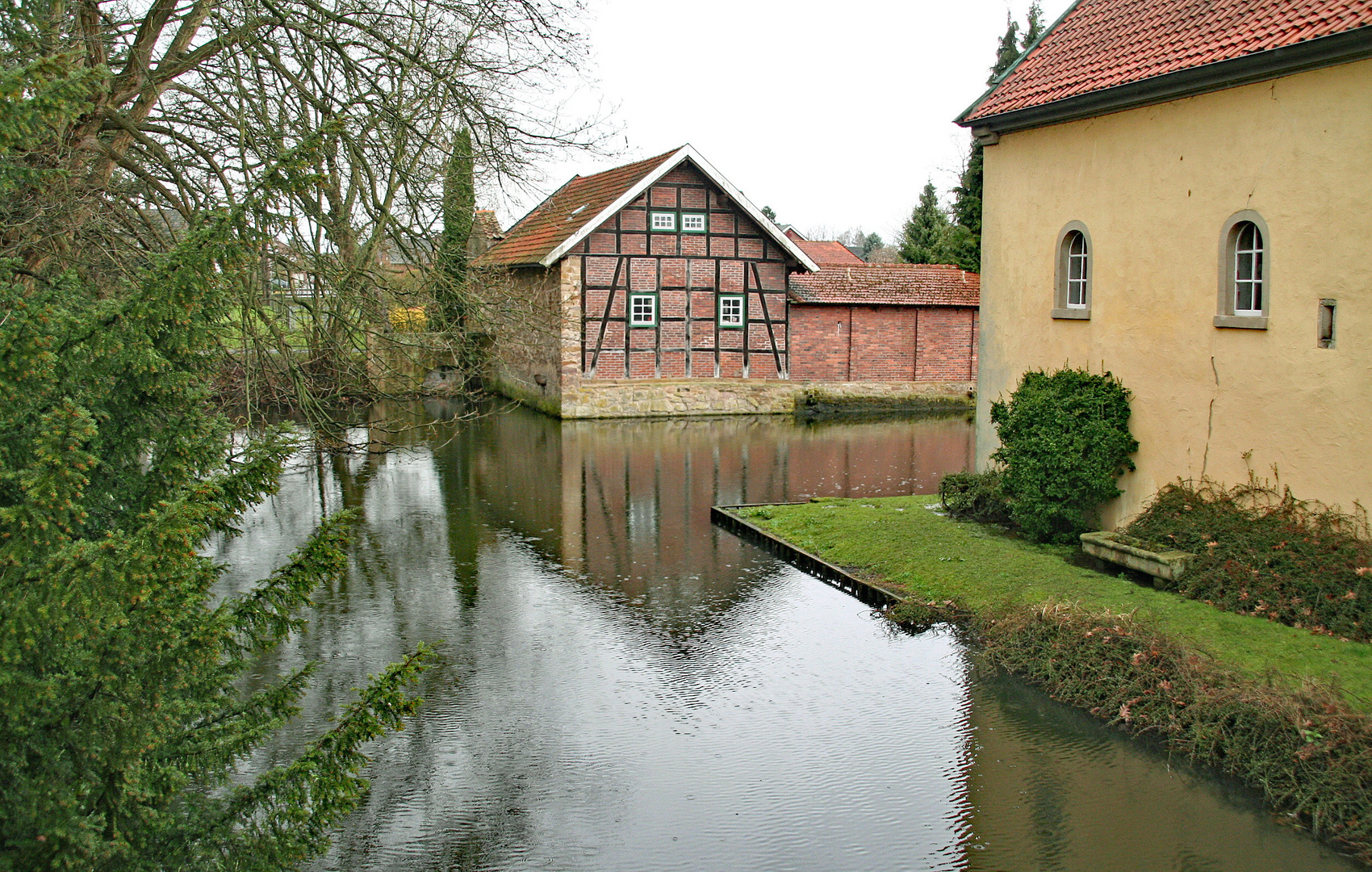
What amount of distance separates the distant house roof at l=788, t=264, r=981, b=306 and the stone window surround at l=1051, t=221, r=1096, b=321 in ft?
44.9

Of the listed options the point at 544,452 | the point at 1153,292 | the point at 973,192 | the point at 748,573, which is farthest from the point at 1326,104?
the point at 973,192

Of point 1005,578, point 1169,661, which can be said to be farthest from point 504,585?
point 1169,661

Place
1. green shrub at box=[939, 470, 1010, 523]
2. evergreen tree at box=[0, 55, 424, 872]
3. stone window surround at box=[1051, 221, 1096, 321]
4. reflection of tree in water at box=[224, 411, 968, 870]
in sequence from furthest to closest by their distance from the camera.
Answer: green shrub at box=[939, 470, 1010, 523], stone window surround at box=[1051, 221, 1096, 321], reflection of tree in water at box=[224, 411, 968, 870], evergreen tree at box=[0, 55, 424, 872]

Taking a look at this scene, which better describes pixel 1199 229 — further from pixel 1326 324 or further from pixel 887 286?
pixel 887 286

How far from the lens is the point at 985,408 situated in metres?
13.1

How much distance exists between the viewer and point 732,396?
25078 mm

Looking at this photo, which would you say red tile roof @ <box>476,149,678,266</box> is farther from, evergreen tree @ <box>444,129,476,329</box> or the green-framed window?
evergreen tree @ <box>444,129,476,329</box>

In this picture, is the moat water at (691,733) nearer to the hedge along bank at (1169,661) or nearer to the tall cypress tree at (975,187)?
the hedge along bank at (1169,661)

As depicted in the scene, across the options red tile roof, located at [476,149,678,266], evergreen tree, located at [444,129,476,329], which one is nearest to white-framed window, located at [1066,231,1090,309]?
evergreen tree, located at [444,129,476,329]

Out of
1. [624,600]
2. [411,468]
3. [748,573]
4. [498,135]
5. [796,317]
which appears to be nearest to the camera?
[498,135]

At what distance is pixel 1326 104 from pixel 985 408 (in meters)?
5.26

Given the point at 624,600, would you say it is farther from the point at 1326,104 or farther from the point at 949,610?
the point at 1326,104

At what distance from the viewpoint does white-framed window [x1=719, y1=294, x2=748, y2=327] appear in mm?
24781

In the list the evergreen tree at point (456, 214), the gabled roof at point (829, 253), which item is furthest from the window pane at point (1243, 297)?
the gabled roof at point (829, 253)
